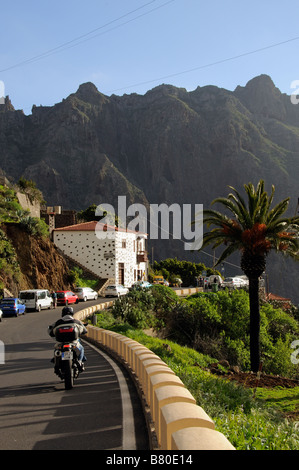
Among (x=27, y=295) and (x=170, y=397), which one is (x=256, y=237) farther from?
(x=27, y=295)

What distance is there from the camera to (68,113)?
169 metres

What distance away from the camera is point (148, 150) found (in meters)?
179

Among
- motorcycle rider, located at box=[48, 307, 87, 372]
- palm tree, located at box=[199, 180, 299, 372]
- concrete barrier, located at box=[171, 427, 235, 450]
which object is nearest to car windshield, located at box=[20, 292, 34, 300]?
palm tree, located at box=[199, 180, 299, 372]

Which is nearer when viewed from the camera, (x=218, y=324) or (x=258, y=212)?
(x=258, y=212)

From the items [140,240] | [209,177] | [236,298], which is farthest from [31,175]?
[236,298]

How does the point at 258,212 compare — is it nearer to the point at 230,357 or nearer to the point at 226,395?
the point at 230,357

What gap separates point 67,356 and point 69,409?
5.57ft

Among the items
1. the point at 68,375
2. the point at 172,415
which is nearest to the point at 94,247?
the point at 68,375

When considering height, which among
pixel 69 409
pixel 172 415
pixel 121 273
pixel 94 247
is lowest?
pixel 121 273

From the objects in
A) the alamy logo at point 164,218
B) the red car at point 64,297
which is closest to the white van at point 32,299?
the red car at point 64,297

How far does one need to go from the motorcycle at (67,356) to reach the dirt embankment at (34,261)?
109 ft
